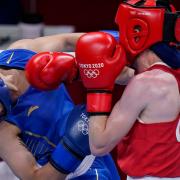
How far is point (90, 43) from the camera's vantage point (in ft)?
5.22

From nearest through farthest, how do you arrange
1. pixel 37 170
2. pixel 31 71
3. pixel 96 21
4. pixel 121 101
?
1. pixel 121 101
2. pixel 31 71
3. pixel 37 170
4. pixel 96 21

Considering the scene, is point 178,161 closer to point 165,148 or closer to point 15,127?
point 165,148

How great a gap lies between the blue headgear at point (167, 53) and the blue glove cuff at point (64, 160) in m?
0.41

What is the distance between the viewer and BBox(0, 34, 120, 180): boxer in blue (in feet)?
5.89

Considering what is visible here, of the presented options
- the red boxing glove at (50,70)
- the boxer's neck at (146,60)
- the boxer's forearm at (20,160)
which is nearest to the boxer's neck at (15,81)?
the boxer's forearm at (20,160)

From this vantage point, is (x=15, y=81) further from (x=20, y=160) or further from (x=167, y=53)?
(x=167, y=53)

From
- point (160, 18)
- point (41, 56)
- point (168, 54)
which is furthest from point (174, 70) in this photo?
point (41, 56)

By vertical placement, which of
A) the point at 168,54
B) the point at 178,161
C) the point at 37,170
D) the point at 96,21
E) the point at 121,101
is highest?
the point at 168,54

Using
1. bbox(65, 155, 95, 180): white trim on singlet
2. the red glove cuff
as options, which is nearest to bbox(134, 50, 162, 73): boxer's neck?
the red glove cuff

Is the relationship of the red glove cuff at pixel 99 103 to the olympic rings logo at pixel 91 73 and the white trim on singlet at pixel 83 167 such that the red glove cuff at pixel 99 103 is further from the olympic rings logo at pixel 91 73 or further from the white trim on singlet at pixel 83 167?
the white trim on singlet at pixel 83 167

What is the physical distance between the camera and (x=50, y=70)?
1.65m

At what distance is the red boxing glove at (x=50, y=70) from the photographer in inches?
65.0

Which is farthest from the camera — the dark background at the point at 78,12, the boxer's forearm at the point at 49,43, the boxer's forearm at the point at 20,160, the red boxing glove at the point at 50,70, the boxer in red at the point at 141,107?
the dark background at the point at 78,12

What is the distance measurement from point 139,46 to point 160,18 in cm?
10
